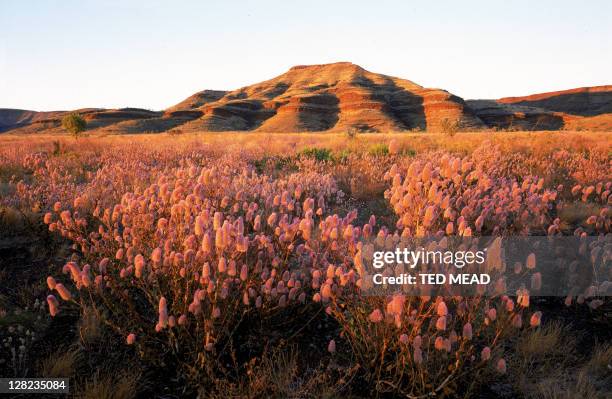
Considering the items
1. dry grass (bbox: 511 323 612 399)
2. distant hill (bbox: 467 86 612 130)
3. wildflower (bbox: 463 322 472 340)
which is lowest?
dry grass (bbox: 511 323 612 399)

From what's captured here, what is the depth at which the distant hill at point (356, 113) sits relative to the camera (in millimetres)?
81938

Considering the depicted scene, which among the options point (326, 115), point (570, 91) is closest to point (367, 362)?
point (326, 115)

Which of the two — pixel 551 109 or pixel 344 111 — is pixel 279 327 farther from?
pixel 551 109

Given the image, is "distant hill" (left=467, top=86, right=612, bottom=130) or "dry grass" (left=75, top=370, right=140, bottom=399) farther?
"distant hill" (left=467, top=86, right=612, bottom=130)

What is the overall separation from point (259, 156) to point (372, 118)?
267 feet

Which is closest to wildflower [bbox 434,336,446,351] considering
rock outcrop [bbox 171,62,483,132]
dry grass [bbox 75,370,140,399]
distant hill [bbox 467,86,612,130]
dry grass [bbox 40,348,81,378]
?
dry grass [bbox 75,370,140,399]

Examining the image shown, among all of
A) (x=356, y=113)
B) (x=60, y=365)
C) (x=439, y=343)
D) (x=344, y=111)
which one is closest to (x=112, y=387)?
(x=60, y=365)

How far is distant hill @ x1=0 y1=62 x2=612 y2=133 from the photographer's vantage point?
81.9 metres

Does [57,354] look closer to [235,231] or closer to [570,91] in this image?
[235,231]

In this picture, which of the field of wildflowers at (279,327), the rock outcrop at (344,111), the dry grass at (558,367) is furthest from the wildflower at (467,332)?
the rock outcrop at (344,111)

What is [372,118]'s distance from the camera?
3442 inches

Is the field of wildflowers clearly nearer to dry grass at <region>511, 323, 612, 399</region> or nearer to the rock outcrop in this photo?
dry grass at <region>511, 323, 612, 399</region>

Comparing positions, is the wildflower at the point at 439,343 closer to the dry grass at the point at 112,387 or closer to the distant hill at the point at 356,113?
the dry grass at the point at 112,387

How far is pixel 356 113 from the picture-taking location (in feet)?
306
